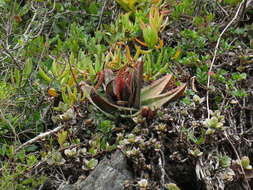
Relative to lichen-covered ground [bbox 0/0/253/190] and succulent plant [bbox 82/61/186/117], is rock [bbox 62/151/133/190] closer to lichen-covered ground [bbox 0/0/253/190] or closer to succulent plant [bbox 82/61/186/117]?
lichen-covered ground [bbox 0/0/253/190]

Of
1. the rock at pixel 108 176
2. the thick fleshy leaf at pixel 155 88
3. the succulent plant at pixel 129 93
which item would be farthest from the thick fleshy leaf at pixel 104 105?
the rock at pixel 108 176

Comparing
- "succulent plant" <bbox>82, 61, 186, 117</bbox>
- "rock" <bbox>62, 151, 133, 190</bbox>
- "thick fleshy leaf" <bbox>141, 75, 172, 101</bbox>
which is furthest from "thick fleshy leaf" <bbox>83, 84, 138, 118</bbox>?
"rock" <bbox>62, 151, 133, 190</bbox>

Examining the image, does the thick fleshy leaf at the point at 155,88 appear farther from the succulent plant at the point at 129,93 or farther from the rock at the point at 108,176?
the rock at the point at 108,176

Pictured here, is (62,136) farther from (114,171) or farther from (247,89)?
(247,89)

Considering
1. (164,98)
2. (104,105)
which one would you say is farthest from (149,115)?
(104,105)

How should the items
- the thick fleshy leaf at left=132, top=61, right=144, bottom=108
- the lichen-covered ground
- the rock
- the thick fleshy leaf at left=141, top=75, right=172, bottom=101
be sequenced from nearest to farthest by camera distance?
the rock < the lichen-covered ground < the thick fleshy leaf at left=132, top=61, right=144, bottom=108 < the thick fleshy leaf at left=141, top=75, right=172, bottom=101

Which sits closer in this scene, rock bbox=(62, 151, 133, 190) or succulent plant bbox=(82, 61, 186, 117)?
rock bbox=(62, 151, 133, 190)

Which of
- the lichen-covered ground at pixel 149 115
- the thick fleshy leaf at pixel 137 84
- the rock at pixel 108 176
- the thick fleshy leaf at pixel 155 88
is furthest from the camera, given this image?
the thick fleshy leaf at pixel 155 88
